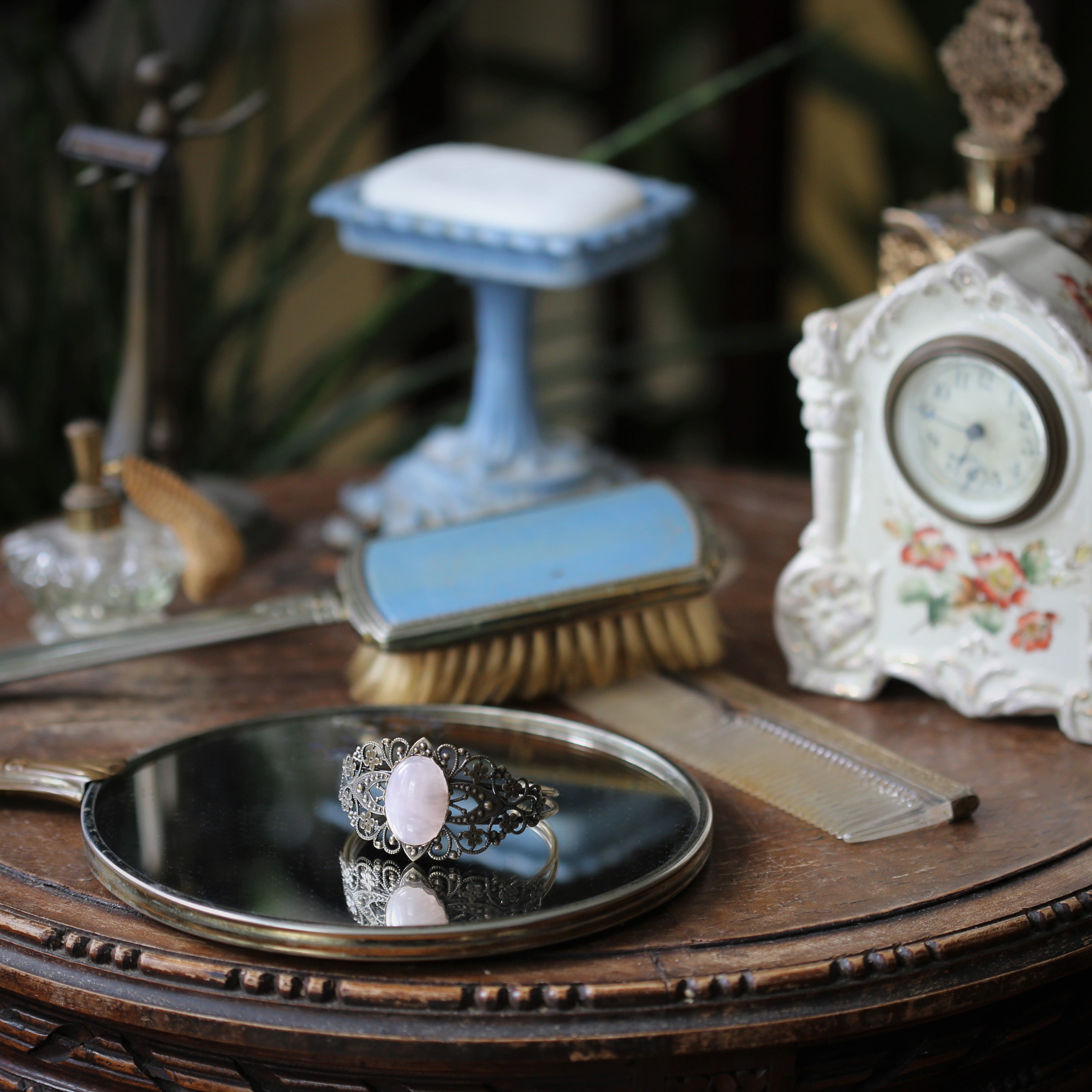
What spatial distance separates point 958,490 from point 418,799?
0.95ft

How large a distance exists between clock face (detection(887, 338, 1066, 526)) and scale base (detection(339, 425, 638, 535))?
0.25 m

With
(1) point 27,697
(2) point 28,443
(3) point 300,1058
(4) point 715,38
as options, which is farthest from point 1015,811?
(4) point 715,38

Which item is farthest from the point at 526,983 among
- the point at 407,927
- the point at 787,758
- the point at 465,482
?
the point at 465,482

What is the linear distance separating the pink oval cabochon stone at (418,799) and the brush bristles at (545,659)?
13 cm

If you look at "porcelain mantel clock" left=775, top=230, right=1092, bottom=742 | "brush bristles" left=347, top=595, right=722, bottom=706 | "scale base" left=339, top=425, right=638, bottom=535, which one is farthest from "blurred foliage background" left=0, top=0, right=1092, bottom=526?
"porcelain mantel clock" left=775, top=230, right=1092, bottom=742

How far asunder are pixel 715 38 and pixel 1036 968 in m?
1.45

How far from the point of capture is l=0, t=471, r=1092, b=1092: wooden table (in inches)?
18.8

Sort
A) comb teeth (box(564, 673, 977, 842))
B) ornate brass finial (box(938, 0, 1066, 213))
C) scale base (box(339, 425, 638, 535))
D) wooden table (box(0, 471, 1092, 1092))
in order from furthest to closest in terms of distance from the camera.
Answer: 1. scale base (box(339, 425, 638, 535))
2. ornate brass finial (box(938, 0, 1066, 213))
3. comb teeth (box(564, 673, 977, 842))
4. wooden table (box(0, 471, 1092, 1092))

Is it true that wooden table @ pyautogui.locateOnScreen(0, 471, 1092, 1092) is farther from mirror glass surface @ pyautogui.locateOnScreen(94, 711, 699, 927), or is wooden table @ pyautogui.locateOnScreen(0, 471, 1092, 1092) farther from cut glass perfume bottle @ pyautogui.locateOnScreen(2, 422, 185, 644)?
cut glass perfume bottle @ pyautogui.locateOnScreen(2, 422, 185, 644)

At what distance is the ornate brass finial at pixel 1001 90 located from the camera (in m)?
0.74

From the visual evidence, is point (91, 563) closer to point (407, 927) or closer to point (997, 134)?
point (407, 927)

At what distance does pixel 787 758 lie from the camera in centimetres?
64

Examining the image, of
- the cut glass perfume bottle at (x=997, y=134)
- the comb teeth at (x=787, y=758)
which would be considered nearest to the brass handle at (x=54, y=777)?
the comb teeth at (x=787, y=758)

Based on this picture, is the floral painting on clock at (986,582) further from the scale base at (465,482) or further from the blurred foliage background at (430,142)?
the blurred foliage background at (430,142)
